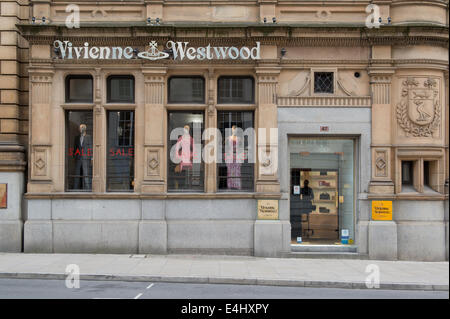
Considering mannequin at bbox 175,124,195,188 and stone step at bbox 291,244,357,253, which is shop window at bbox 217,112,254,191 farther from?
stone step at bbox 291,244,357,253

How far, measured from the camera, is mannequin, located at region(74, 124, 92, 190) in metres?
16.0

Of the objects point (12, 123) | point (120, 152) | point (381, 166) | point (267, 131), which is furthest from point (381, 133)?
point (12, 123)

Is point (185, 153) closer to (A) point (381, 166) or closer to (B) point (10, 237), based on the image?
(B) point (10, 237)

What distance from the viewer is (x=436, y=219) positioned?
Result: 50.4ft

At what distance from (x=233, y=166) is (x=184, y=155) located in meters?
1.74

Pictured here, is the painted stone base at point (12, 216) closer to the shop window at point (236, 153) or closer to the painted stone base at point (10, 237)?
the painted stone base at point (10, 237)

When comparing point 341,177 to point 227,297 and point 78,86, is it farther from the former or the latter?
point 78,86

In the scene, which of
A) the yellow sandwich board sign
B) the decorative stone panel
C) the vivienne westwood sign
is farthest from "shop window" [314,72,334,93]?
the decorative stone panel

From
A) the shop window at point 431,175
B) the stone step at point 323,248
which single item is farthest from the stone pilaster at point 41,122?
the shop window at point 431,175

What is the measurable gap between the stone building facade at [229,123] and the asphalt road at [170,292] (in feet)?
12.7

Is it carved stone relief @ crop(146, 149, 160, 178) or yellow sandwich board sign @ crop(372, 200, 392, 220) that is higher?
carved stone relief @ crop(146, 149, 160, 178)

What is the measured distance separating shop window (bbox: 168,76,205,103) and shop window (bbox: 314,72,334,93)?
391cm

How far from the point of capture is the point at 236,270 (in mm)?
12961

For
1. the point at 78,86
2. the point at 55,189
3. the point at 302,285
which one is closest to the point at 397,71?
the point at 302,285
